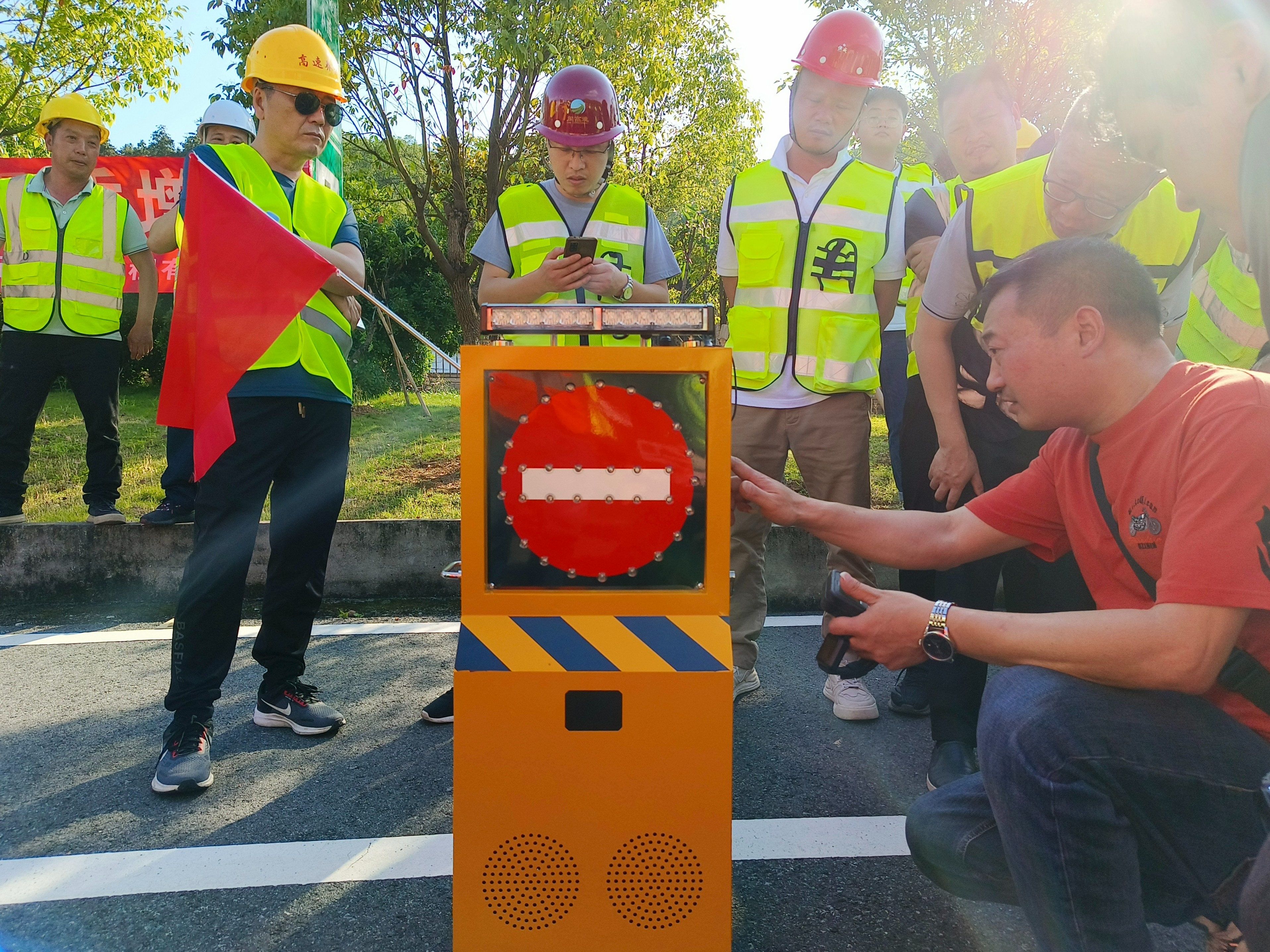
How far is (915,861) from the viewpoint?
1933 mm

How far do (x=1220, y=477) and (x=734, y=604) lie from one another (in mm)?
2118

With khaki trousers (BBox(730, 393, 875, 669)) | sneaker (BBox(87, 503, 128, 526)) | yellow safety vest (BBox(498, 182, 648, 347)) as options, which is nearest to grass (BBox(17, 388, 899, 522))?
sneaker (BBox(87, 503, 128, 526))

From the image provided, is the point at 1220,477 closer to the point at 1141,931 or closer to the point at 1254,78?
the point at 1254,78

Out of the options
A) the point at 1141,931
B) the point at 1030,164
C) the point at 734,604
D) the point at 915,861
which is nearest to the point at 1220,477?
the point at 1141,931

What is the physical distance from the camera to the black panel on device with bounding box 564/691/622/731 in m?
1.76

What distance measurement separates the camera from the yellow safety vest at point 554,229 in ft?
10.2

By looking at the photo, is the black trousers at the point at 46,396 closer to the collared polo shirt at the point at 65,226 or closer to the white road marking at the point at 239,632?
the collared polo shirt at the point at 65,226

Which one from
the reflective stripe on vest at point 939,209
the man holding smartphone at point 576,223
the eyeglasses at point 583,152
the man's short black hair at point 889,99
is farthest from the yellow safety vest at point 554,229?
the man's short black hair at point 889,99

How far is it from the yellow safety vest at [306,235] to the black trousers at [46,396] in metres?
2.46

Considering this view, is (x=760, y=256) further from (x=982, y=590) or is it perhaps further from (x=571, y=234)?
(x=982, y=590)

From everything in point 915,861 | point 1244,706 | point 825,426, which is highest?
point 825,426

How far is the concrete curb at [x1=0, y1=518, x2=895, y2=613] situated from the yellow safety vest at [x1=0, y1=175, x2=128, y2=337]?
1112 mm

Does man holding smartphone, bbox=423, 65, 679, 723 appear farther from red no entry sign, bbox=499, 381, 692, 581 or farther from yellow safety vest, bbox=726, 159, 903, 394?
red no entry sign, bbox=499, 381, 692, 581

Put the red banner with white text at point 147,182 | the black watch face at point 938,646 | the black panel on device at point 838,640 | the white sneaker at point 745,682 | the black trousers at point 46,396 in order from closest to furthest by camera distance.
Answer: the black watch face at point 938,646
the black panel on device at point 838,640
the white sneaker at point 745,682
the black trousers at point 46,396
the red banner with white text at point 147,182
